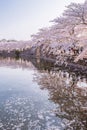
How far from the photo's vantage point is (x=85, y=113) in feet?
42.1

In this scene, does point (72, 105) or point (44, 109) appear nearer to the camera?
point (44, 109)

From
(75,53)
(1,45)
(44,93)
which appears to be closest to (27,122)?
(44,93)

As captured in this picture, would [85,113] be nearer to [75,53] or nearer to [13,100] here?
[13,100]

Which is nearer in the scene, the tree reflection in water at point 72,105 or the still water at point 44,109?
the still water at point 44,109

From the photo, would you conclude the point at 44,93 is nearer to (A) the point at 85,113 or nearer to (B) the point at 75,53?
(A) the point at 85,113

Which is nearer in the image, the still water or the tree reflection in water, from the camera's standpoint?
the still water

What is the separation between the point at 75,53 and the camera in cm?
3891

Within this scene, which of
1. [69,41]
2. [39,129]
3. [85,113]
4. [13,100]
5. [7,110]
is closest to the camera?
[39,129]

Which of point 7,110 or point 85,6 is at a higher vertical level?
point 85,6

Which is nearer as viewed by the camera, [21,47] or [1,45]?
[21,47]

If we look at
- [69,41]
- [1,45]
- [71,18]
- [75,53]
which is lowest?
[1,45]

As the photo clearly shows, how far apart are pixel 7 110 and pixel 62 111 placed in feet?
9.26

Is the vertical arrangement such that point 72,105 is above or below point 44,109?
above

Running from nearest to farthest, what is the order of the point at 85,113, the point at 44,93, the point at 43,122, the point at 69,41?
the point at 43,122, the point at 85,113, the point at 44,93, the point at 69,41
